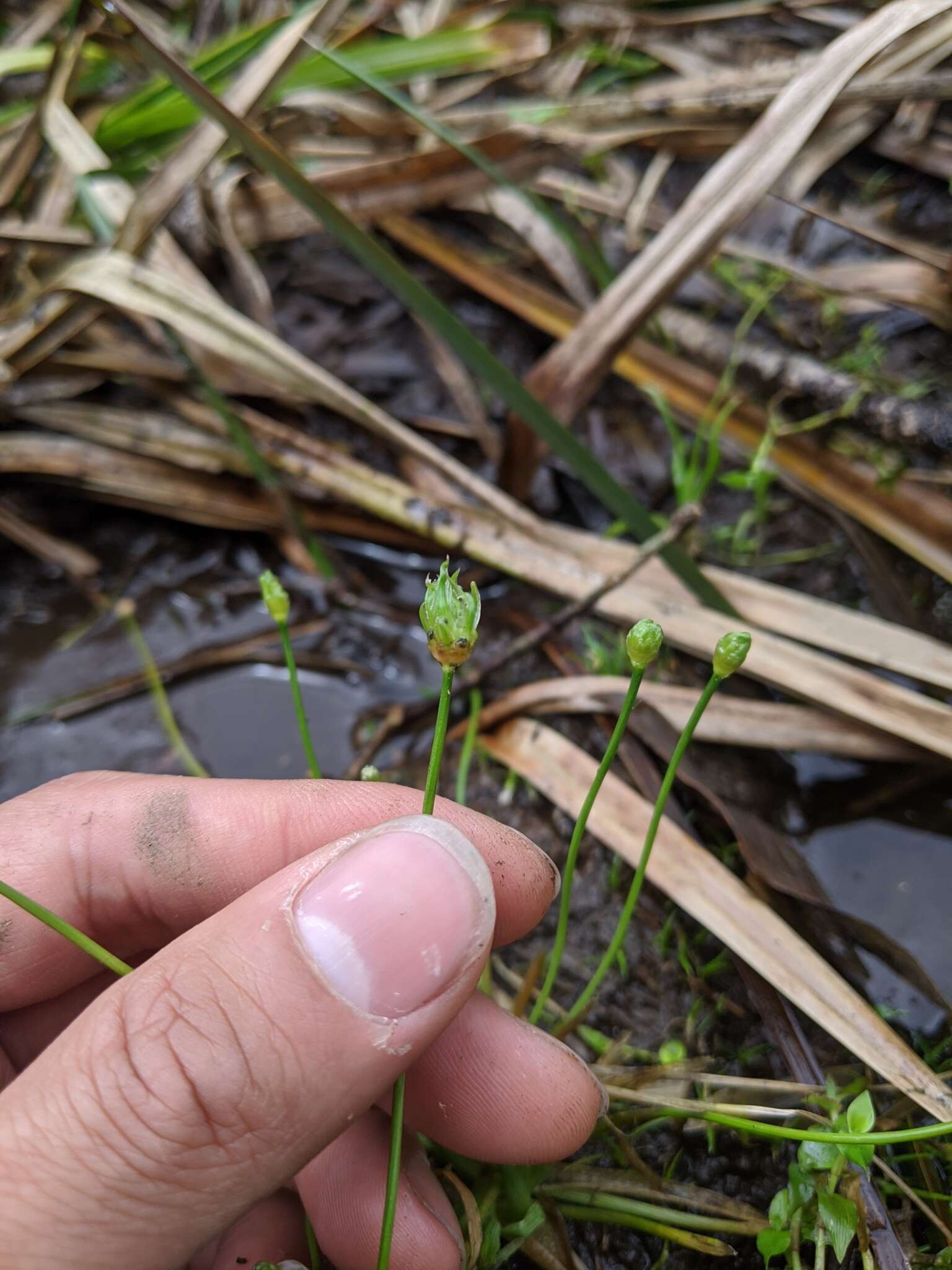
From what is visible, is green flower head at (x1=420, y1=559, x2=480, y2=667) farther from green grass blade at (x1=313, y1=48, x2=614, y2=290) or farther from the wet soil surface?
green grass blade at (x1=313, y1=48, x2=614, y2=290)

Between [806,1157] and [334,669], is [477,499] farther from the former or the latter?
[806,1157]

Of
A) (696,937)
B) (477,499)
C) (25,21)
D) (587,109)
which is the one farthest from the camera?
(25,21)

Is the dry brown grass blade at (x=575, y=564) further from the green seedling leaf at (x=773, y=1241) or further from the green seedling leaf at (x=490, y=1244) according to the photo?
the green seedling leaf at (x=490, y=1244)

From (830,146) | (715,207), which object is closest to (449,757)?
(715,207)

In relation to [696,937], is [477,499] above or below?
above

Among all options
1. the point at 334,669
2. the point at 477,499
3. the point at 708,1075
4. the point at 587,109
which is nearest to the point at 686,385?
the point at 477,499

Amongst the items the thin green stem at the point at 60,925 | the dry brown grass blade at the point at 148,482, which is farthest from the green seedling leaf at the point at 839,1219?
the dry brown grass blade at the point at 148,482

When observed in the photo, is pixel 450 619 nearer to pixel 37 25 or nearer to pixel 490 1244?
pixel 490 1244
